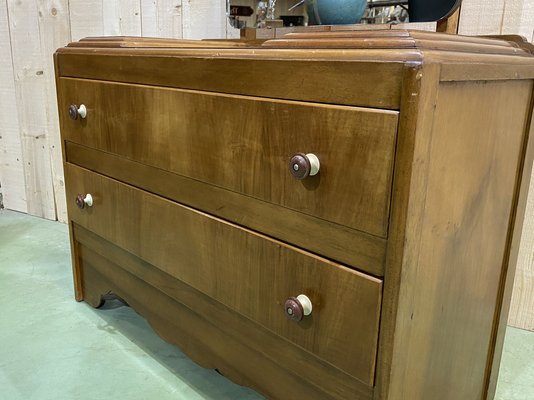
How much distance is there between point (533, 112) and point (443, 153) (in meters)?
0.34

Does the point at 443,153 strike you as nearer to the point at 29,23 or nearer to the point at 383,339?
the point at 383,339

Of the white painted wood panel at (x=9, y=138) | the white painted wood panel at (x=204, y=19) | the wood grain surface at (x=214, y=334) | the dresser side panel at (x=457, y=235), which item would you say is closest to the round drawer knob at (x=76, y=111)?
the wood grain surface at (x=214, y=334)

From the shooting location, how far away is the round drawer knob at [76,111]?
1.30 m

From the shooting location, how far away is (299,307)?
821mm

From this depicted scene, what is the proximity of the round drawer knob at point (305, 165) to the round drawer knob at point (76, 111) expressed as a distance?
758 mm

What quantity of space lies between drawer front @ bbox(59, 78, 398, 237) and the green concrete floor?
545 millimetres

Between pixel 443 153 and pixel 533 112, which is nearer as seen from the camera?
pixel 443 153

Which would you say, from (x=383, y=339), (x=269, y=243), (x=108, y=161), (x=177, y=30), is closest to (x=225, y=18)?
(x=177, y=30)

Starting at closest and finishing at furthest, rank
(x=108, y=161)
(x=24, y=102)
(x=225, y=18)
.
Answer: (x=108, y=161)
(x=225, y=18)
(x=24, y=102)

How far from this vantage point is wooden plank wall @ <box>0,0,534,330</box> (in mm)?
1688

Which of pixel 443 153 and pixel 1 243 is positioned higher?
pixel 443 153

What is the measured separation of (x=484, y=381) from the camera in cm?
107

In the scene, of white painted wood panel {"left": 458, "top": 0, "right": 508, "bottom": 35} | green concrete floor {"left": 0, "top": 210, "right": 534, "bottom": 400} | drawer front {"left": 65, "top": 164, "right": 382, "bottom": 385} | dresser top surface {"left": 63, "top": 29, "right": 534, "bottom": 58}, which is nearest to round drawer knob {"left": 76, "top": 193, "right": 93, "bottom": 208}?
drawer front {"left": 65, "top": 164, "right": 382, "bottom": 385}

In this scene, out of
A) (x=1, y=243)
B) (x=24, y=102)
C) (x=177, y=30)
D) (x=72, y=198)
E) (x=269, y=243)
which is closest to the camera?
(x=269, y=243)
